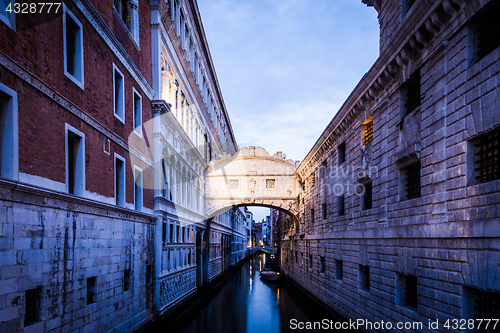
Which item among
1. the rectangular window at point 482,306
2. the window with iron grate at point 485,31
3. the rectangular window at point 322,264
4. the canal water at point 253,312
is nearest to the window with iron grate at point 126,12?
the window with iron grate at point 485,31

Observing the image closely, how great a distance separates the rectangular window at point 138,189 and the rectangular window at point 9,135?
681 centimetres

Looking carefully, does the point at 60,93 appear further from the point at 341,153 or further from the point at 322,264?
the point at 322,264

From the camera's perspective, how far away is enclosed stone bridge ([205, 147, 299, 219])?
1161 inches

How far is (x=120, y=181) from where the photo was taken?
12.2 metres

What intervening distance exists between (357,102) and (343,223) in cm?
526

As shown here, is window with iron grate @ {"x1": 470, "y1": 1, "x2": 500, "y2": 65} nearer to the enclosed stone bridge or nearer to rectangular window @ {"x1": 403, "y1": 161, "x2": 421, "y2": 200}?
rectangular window @ {"x1": 403, "y1": 161, "x2": 421, "y2": 200}

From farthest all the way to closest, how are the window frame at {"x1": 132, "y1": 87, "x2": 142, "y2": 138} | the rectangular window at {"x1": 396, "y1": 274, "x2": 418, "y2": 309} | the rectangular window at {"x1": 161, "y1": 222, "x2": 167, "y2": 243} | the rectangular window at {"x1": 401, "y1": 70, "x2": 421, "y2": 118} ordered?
1. the rectangular window at {"x1": 161, "y1": 222, "x2": 167, "y2": 243}
2. the window frame at {"x1": 132, "y1": 87, "x2": 142, "y2": 138}
3. the rectangular window at {"x1": 401, "y1": 70, "x2": 421, "y2": 118}
4. the rectangular window at {"x1": 396, "y1": 274, "x2": 418, "y2": 309}

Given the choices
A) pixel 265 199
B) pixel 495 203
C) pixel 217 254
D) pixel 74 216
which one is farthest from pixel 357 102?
pixel 217 254

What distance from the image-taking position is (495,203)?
6.60 m

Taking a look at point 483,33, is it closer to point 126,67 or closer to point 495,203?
point 495,203

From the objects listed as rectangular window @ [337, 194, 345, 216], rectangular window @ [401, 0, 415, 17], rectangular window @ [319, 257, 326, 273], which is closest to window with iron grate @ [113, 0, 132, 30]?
rectangular window @ [401, 0, 415, 17]

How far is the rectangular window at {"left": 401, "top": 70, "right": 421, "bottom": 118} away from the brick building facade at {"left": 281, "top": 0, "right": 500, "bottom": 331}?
1.2 inches

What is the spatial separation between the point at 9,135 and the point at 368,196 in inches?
432

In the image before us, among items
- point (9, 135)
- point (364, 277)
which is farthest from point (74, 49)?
point (364, 277)
